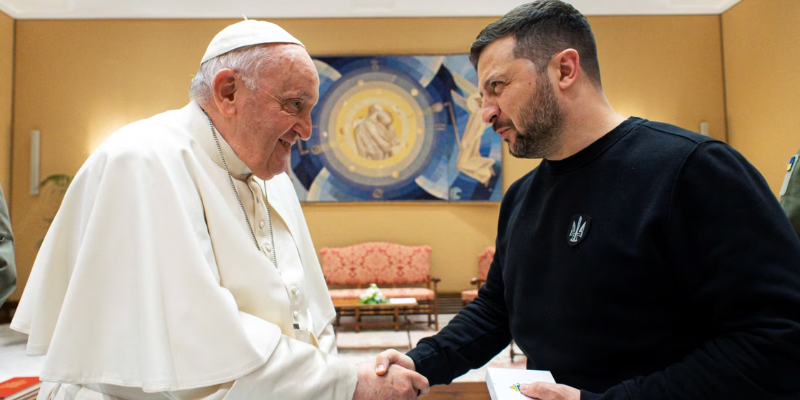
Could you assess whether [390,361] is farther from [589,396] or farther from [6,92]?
[6,92]

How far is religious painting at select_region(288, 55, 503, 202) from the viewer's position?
7.50 meters

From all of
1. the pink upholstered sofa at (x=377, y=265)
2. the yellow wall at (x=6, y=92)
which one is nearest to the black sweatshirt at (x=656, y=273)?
the pink upholstered sofa at (x=377, y=265)

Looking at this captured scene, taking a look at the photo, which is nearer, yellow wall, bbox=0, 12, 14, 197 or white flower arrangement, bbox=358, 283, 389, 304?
white flower arrangement, bbox=358, 283, 389, 304

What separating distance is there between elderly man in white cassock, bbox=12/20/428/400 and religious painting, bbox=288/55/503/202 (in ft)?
19.4

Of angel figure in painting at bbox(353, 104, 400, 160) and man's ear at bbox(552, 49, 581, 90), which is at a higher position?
angel figure in painting at bbox(353, 104, 400, 160)

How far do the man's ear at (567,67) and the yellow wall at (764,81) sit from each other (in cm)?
642

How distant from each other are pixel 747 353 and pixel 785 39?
712 centimetres

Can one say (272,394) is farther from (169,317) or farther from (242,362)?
(169,317)

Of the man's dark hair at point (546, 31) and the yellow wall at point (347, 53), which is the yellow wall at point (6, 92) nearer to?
the yellow wall at point (347, 53)

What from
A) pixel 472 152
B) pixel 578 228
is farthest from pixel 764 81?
pixel 578 228

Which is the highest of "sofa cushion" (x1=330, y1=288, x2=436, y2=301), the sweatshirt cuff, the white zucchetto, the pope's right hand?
the white zucchetto

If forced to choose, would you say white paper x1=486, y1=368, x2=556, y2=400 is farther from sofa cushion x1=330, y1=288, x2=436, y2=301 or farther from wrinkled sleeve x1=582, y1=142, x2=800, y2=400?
sofa cushion x1=330, y1=288, x2=436, y2=301

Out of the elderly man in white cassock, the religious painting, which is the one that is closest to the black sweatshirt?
the elderly man in white cassock

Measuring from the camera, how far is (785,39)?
20.4 ft
